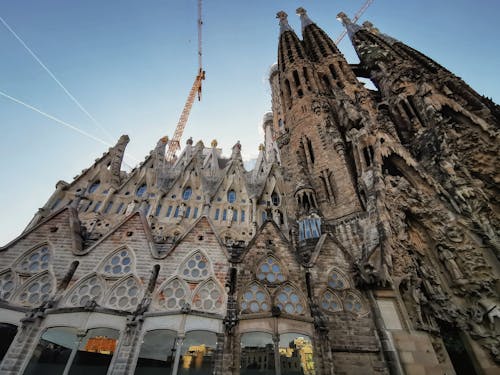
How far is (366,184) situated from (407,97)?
1144 cm

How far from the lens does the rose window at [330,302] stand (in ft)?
27.2

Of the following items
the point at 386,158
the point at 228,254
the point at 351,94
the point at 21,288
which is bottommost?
the point at 21,288

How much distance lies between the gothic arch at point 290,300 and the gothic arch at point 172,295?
3.09m

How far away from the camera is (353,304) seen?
27.9 feet

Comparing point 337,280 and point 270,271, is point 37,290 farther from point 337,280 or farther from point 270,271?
point 337,280

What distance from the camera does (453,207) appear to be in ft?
35.9

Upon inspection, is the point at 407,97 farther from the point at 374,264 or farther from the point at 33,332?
the point at 33,332

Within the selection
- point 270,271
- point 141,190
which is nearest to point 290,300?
point 270,271

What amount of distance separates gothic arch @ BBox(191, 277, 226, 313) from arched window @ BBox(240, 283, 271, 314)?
2.44 ft

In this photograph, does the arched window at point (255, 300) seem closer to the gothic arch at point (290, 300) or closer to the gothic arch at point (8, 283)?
the gothic arch at point (290, 300)

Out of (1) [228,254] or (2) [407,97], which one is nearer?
(1) [228,254]

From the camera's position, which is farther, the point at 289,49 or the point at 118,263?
the point at 289,49

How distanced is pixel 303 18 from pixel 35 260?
157ft

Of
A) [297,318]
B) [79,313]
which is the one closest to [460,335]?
[297,318]
